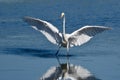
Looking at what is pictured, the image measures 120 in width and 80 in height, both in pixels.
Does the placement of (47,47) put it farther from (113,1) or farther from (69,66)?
(113,1)

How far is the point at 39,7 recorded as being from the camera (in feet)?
83.5

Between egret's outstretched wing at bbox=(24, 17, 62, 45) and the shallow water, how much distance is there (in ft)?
1.19

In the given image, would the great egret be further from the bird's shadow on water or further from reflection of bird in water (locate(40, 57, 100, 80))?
reflection of bird in water (locate(40, 57, 100, 80))

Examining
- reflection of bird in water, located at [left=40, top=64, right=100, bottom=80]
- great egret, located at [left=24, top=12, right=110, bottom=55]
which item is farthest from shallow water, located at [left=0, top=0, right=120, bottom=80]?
great egret, located at [left=24, top=12, right=110, bottom=55]

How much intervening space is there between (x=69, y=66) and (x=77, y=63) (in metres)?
0.39

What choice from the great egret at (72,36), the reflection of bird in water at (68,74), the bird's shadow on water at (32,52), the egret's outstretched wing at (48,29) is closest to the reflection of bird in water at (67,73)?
the reflection of bird in water at (68,74)

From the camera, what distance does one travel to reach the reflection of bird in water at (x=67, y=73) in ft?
37.9

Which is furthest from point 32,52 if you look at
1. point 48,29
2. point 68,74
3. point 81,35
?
point 68,74

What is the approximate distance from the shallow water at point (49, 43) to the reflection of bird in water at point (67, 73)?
0.15m

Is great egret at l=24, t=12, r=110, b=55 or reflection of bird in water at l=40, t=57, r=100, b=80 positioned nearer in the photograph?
Answer: reflection of bird in water at l=40, t=57, r=100, b=80

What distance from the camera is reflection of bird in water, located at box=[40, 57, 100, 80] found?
11564mm

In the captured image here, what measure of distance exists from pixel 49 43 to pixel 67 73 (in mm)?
4101

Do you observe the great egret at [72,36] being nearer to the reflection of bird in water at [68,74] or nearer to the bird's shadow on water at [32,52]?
the bird's shadow on water at [32,52]

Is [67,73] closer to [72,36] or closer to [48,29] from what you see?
[72,36]
